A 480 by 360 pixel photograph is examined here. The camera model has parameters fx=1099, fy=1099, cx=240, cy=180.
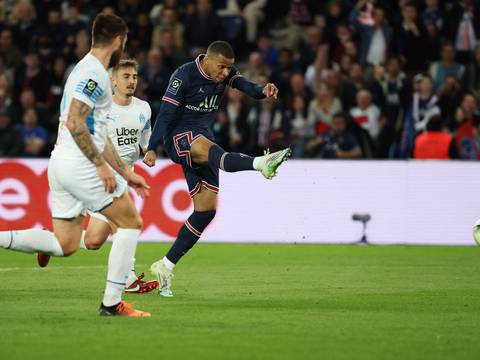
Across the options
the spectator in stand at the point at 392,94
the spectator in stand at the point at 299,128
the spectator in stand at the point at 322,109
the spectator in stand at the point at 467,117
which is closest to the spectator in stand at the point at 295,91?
the spectator in stand at the point at 299,128

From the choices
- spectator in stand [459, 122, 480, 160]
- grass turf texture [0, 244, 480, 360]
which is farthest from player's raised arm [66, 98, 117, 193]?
spectator in stand [459, 122, 480, 160]

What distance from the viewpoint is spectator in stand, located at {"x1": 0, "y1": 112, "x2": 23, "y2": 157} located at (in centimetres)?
1895

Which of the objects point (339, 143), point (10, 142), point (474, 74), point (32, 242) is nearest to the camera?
point (32, 242)

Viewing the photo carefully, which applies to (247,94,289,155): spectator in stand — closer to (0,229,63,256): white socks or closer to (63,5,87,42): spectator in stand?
(63,5,87,42): spectator in stand

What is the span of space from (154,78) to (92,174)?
12.0 metres

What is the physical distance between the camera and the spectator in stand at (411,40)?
2053 centimetres

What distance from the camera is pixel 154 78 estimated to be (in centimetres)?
2028

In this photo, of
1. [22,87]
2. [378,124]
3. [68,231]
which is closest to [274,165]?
[68,231]

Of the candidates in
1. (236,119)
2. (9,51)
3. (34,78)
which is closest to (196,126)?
(236,119)

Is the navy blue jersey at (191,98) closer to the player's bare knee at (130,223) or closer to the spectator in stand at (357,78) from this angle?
the player's bare knee at (130,223)

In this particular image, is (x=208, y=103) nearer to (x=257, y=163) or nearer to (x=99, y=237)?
(x=257, y=163)

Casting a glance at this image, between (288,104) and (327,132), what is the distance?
129 centimetres

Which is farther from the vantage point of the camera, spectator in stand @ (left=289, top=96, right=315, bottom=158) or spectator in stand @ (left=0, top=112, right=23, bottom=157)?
spectator in stand @ (left=289, top=96, right=315, bottom=158)

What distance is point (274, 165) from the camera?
10.6 m
